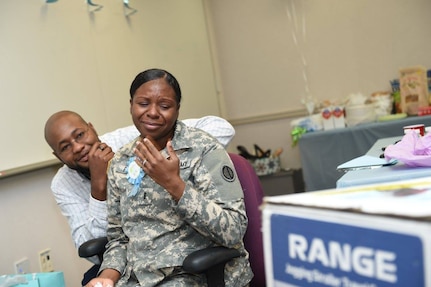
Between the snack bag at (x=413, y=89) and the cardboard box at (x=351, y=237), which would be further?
the snack bag at (x=413, y=89)

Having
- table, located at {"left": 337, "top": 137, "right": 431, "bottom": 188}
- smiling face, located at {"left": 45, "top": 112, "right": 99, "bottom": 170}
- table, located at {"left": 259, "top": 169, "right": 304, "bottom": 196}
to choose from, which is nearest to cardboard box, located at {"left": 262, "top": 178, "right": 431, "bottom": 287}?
table, located at {"left": 337, "top": 137, "right": 431, "bottom": 188}

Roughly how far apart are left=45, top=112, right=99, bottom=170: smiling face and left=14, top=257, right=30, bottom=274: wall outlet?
719 mm

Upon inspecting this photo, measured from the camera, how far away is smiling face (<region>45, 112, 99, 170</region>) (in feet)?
5.89

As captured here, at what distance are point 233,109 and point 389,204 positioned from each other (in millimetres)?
3986

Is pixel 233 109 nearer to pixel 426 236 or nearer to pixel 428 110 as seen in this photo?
pixel 428 110

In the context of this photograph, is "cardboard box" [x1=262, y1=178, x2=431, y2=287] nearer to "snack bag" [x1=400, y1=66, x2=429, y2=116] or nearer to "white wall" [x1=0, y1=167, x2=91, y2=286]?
"white wall" [x1=0, y1=167, x2=91, y2=286]

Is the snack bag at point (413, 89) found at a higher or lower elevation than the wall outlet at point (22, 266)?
higher

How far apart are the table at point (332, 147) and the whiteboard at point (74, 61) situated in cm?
97

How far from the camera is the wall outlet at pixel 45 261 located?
7.78 feet

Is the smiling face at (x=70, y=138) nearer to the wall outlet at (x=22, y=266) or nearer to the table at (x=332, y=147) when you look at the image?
the wall outlet at (x=22, y=266)

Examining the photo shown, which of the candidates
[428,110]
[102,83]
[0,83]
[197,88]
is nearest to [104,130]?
[102,83]

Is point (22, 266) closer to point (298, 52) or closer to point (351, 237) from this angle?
point (351, 237)

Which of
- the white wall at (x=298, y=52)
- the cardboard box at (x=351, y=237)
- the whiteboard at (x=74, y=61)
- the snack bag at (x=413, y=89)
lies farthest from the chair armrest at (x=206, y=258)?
the white wall at (x=298, y=52)

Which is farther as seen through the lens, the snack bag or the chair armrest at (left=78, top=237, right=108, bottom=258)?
the snack bag
